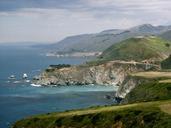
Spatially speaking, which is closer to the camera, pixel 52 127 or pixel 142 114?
pixel 142 114

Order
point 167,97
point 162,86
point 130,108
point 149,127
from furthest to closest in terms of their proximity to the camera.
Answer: point 162,86, point 167,97, point 130,108, point 149,127

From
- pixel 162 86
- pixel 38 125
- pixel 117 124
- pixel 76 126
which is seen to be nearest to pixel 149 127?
pixel 117 124

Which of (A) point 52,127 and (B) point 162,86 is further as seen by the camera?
(B) point 162,86

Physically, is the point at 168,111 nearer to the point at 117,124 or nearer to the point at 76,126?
the point at 117,124

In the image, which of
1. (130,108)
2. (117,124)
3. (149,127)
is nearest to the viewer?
(149,127)

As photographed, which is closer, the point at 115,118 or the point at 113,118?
the point at 115,118

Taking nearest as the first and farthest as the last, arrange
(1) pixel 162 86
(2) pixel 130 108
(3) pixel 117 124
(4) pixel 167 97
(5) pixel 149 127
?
(5) pixel 149 127 < (3) pixel 117 124 < (2) pixel 130 108 < (4) pixel 167 97 < (1) pixel 162 86

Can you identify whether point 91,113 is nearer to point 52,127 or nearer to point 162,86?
point 52,127

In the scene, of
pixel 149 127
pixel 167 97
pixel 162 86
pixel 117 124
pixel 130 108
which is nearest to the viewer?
pixel 149 127

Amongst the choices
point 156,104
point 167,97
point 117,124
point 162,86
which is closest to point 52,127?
point 117,124
